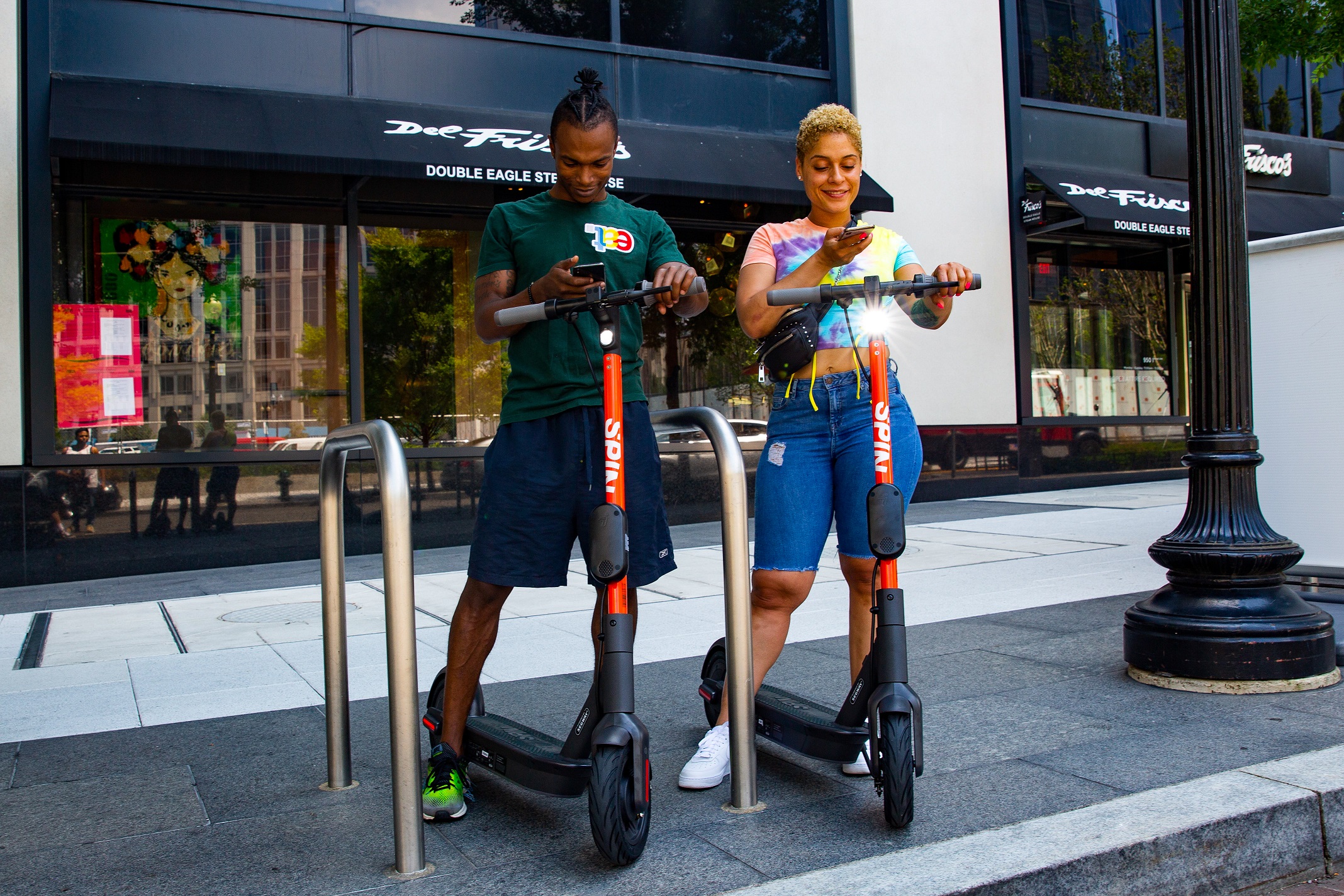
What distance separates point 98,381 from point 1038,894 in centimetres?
802

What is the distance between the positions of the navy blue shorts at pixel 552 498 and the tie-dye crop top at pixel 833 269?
62cm

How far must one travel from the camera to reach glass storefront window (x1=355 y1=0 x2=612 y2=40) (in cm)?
916

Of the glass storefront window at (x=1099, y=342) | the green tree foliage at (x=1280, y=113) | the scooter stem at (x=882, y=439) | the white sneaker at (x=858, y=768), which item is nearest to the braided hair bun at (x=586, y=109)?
the scooter stem at (x=882, y=439)

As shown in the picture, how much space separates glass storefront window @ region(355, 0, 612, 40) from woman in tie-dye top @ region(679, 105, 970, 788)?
7.19 m

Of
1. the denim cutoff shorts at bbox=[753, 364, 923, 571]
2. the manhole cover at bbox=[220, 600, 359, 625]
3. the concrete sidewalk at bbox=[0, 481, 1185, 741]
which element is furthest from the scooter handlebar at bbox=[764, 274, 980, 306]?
the manhole cover at bbox=[220, 600, 359, 625]

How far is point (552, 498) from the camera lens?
283cm

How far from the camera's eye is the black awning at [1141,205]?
11.4 metres

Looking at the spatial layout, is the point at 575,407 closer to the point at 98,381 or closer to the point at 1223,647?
the point at 1223,647

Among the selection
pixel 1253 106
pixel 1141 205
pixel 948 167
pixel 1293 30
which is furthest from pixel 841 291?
pixel 1253 106

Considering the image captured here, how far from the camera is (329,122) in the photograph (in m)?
8.16

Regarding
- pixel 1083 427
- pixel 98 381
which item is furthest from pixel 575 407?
pixel 1083 427

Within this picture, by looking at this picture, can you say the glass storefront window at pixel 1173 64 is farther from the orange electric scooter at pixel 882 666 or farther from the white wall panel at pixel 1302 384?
the orange electric scooter at pixel 882 666

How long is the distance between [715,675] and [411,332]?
6839mm

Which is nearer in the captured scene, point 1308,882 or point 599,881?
point 599,881
